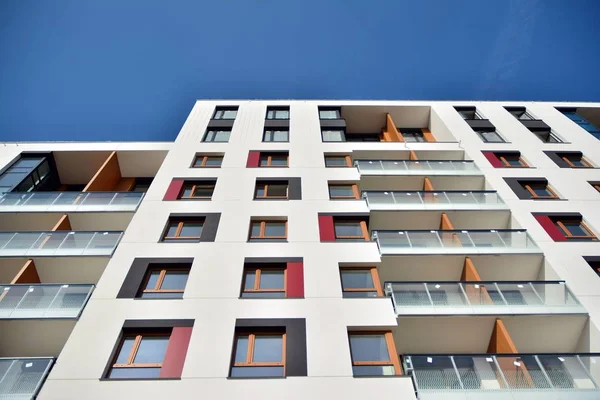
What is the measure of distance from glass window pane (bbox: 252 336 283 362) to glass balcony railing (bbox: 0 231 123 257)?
21.0 ft

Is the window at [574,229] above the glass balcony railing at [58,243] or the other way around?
above

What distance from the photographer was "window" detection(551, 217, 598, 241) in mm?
16234

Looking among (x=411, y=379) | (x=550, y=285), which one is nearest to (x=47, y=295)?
(x=411, y=379)

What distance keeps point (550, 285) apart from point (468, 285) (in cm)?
255

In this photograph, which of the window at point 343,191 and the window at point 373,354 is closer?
the window at point 373,354

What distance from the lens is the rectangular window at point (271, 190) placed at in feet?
60.6

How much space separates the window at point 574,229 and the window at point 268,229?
34.4 feet

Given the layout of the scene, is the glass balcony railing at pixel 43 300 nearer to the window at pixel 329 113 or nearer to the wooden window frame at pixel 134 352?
the wooden window frame at pixel 134 352

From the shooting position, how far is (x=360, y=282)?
14023 millimetres

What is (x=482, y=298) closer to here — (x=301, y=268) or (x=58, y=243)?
(x=301, y=268)

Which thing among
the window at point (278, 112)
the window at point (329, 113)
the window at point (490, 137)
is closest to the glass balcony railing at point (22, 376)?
the window at point (278, 112)

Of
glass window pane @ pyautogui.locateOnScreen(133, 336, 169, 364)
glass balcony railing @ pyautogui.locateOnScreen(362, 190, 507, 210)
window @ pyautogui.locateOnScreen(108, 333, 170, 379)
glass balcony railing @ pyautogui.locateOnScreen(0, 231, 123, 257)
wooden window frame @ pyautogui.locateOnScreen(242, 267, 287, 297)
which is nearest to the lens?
window @ pyautogui.locateOnScreen(108, 333, 170, 379)

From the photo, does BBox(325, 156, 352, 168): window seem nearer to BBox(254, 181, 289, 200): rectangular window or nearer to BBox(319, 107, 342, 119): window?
BBox(254, 181, 289, 200): rectangular window

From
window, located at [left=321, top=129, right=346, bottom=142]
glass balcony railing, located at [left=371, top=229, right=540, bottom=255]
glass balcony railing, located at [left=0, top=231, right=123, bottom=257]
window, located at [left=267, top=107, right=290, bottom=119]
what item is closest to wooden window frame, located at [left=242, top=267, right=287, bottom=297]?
glass balcony railing, located at [left=371, top=229, right=540, bottom=255]
